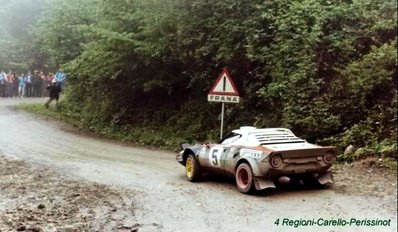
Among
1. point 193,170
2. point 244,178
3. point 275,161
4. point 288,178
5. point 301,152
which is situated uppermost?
point 301,152

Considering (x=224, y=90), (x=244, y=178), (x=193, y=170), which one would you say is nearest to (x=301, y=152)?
(x=244, y=178)

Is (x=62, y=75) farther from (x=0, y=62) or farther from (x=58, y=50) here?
(x=0, y=62)

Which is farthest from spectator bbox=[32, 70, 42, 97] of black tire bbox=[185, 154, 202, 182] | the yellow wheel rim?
black tire bbox=[185, 154, 202, 182]

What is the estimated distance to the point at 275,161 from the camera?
8164mm

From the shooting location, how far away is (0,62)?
42031mm

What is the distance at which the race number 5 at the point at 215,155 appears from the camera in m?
9.83

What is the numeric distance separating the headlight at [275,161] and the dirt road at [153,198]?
1.57 ft

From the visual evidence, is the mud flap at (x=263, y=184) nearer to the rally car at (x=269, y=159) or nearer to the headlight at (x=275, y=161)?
the rally car at (x=269, y=159)

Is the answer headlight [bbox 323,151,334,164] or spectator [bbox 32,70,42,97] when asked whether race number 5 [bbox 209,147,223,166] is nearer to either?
headlight [bbox 323,151,334,164]

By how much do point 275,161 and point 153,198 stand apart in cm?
224

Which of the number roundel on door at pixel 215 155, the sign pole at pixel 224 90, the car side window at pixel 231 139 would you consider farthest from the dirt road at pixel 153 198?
the sign pole at pixel 224 90

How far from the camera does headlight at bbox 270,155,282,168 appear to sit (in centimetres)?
812

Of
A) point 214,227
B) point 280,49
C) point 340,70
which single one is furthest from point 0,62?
point 214,227

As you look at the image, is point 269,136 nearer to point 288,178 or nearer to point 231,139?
Result: point 288,178
